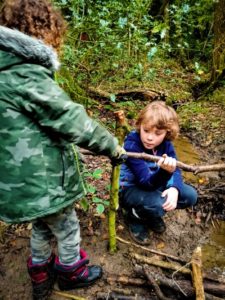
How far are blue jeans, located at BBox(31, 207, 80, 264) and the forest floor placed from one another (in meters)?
0.36

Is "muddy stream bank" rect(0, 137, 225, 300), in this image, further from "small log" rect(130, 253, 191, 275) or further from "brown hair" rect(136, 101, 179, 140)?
"brown hair" rect(136, 101, 179, 140)

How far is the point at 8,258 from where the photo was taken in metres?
3.07

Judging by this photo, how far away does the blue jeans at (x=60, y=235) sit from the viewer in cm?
242

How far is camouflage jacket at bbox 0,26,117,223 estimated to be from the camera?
186 centimetres

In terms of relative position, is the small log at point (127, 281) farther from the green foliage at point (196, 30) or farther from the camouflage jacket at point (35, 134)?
the green foliage at point (196, 30)

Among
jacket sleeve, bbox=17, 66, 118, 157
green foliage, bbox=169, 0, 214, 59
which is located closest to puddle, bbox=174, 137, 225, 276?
jacket sleeve, bbox=17, 66, 118, 157

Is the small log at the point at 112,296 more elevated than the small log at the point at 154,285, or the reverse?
the small log at the point at 154,285

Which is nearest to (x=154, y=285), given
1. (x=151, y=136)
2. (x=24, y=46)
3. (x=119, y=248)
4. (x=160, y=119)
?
(x=119, y=248)

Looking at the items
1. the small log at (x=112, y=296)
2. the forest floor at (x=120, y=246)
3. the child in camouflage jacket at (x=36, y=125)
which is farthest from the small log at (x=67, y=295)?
the child in camouflage jacket at (x=36, y=125)

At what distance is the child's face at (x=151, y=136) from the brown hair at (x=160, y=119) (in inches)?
1.5

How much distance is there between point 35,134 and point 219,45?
601cm

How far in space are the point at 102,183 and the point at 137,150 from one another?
1108 millimetres

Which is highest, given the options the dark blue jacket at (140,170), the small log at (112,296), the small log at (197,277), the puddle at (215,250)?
the dark blue jacket at (140,170)

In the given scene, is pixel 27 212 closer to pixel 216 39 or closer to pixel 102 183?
pixel 102 183
